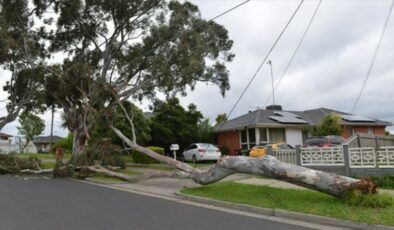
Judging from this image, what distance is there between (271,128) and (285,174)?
2228 cm

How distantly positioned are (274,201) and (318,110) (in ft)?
103

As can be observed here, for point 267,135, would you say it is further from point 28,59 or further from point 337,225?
point 337,225

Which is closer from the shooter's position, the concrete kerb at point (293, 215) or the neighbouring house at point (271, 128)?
the concrete kerb at point (293, 215)

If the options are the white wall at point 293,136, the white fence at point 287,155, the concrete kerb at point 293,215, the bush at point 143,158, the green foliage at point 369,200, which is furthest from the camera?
the white wall at point 293,136

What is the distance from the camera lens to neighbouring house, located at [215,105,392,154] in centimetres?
3250

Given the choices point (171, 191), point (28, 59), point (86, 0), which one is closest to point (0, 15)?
point (28, 59)

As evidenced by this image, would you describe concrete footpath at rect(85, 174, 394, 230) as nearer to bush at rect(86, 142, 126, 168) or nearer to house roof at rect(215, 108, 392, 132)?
bush at rect(86, 142, 126, 168)

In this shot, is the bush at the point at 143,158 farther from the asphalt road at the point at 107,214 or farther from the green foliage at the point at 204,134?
the asphalt road at the point at 107,214

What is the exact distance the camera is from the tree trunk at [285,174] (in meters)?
9.87

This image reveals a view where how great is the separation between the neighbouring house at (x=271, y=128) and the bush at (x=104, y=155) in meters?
10.5

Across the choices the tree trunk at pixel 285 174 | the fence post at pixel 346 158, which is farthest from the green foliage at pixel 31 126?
the fence post at pixel 346 158

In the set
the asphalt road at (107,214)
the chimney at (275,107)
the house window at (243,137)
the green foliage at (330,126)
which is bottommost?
the asphalt road at (107,214)

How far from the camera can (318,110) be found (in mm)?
39906

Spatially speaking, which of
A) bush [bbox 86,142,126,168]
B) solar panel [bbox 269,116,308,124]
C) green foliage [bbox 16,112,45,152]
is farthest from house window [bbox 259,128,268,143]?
green foliage [bbox 16,112,45,152]
